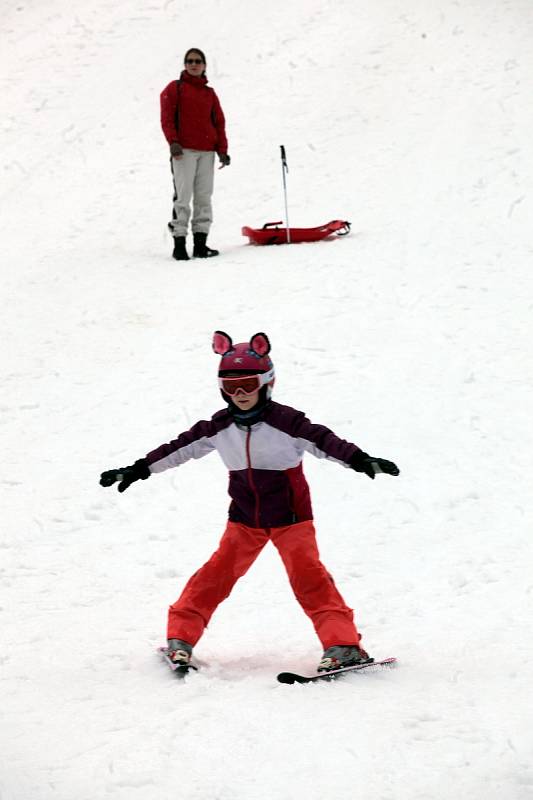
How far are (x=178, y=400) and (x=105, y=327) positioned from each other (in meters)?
1.96

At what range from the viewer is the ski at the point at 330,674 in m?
4.58

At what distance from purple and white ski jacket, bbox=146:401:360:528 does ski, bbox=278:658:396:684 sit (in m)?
0.74

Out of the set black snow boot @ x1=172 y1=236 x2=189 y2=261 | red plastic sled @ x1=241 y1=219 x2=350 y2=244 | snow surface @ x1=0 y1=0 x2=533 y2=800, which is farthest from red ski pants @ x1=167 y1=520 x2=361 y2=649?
red plastic sled @ x1=241 y1=219 x2=350 y2=244

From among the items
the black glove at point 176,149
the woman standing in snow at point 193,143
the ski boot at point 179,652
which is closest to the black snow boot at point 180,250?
the woman standing in snow at point 193,143

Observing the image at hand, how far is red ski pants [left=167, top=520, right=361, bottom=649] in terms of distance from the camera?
4.92m

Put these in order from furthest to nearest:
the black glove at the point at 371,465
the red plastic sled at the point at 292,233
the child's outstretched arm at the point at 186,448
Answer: the red plastic sled at the point at 292,233 < the child's outstretched arm at the point at 186,448 < the black glove at the point at 371,465

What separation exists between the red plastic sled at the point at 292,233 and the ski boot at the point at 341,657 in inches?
306

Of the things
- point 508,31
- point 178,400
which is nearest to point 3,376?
point 178,400

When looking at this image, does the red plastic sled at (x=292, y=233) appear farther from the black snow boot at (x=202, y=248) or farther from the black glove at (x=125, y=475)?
the black glove at (x=125, y=475)

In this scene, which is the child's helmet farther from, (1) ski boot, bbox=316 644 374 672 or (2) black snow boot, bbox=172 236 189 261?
(2) black snow boot, bbox=172 236 189 261

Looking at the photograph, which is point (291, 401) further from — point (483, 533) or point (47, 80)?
point (47, 80)

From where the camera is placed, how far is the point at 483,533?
6.37 meters

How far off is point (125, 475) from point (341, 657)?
4.24 feet

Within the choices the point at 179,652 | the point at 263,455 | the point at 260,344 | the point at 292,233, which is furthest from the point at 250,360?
the point at 292,233
